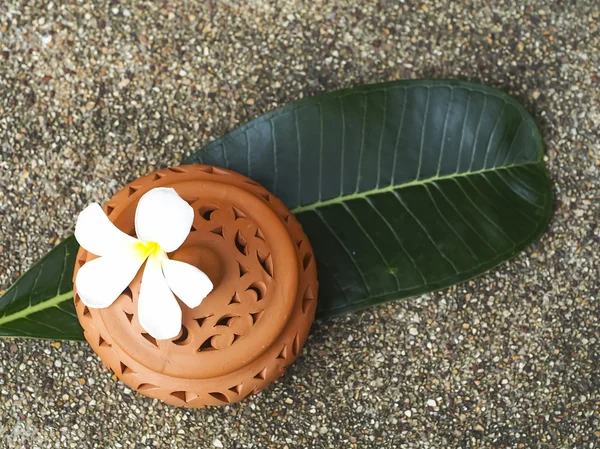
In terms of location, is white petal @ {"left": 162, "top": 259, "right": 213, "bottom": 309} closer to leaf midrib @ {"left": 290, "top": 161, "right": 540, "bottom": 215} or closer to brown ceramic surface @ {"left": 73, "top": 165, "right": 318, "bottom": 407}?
brown ceramic surface @ {"left": 73, "top": 165, "right": 318, "bottom": 407}

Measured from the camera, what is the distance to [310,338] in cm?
103

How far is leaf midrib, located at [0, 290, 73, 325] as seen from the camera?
86 centimetres

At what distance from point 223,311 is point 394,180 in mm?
418

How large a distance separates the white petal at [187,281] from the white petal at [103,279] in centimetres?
5

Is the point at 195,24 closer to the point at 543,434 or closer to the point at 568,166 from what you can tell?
the point at 568,166

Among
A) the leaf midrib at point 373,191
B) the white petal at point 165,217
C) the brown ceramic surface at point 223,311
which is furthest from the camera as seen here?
the leaf midrib at point 373,191

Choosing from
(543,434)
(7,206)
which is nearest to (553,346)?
(543,434)

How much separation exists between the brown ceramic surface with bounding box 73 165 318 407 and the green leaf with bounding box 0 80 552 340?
148 millimetres

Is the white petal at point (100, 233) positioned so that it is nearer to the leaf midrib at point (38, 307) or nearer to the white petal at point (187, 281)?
the white petal at point (187, 281)

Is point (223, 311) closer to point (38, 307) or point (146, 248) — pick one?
point (146, 248)

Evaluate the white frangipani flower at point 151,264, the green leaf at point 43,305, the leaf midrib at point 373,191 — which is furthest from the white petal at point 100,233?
the leaf midrib at point 373,191

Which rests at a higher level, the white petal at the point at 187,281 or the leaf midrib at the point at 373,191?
the white petal at the point at 187,281

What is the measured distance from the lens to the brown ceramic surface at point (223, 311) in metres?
0.72

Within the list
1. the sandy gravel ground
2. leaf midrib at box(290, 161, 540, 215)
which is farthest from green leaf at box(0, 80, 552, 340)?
the sandy gravel ground
